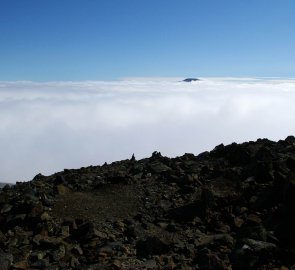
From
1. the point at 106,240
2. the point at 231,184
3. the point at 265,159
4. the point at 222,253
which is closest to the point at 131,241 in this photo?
the point at 106,240

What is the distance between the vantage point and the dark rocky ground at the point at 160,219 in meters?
10.2

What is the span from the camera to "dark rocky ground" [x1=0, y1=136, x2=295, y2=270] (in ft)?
33.5

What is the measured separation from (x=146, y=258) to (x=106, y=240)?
164cm

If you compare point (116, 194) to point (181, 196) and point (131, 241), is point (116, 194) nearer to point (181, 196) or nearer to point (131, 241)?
point (181, 196)

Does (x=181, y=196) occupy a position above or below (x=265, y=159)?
below

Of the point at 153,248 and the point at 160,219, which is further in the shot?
the point at 160,219

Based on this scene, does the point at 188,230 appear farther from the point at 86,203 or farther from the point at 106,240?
the point at 86,203

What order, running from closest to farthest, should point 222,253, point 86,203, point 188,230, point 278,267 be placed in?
point 278,267 → point 222,253 → point 188,230 → point 86,203

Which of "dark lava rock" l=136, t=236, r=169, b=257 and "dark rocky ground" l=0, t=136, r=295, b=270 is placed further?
"dark lava rock" l=136, t=236, r=169, b=257

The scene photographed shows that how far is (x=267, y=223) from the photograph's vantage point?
11320mm

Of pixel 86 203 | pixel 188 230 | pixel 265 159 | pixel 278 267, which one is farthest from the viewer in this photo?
pixel 265 159

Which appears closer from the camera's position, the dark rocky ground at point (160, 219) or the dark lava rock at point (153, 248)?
the dark rocky ground at point (160, 219)

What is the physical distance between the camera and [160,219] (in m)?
13.1

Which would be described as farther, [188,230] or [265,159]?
[265,159]
